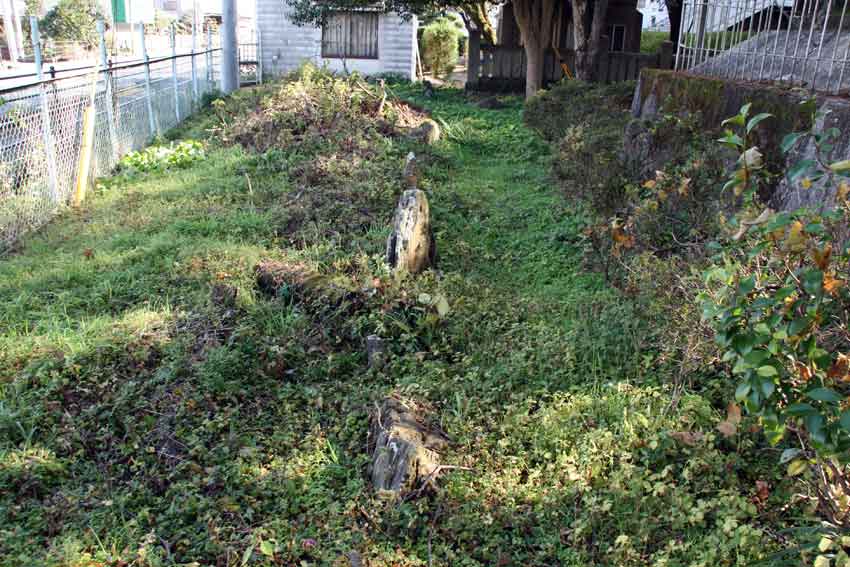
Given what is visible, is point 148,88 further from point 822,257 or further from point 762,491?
point 822,257

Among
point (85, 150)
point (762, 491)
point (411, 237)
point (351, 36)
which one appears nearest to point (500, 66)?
point (351, 36)

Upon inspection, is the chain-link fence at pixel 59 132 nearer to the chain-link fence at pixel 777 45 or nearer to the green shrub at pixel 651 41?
the chain-link fence at pixel 777 45

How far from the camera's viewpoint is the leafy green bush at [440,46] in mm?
23281

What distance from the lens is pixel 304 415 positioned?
4.10m

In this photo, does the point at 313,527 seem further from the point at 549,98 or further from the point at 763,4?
the point at 549,98

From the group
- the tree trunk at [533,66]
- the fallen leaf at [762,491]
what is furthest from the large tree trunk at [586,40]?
the fallen leaf at [762,491]

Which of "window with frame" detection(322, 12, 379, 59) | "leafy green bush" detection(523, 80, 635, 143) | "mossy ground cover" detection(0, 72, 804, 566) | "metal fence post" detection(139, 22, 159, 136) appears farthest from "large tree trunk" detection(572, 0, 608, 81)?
"window with frame" detection(322, 12, 379, 59)

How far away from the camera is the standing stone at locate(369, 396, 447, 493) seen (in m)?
3.42

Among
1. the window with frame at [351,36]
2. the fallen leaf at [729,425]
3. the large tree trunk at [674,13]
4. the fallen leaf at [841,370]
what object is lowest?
the fallen leaf at [729,425]

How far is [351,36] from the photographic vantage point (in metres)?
20.0

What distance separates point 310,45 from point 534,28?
7.59 m

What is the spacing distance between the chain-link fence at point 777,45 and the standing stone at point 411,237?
3.10m

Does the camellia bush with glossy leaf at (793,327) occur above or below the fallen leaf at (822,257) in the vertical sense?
below

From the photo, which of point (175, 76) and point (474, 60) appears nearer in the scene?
point (175, 76)
